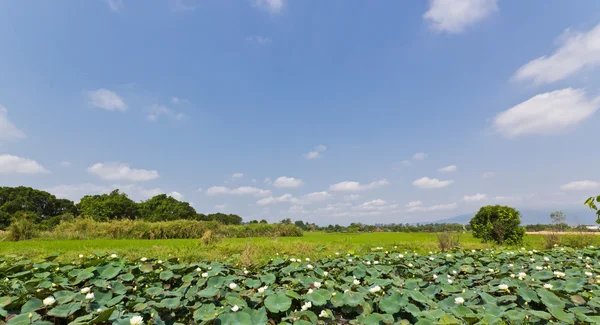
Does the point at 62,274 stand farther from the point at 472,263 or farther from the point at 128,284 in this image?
the point at 472,263

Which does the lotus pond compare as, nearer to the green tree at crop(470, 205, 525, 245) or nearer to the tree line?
the green tree at crop(470, 205, 525, 245)

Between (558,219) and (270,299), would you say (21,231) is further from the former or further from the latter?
(558,219)

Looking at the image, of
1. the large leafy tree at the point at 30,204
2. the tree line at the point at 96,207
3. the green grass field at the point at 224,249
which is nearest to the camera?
the green grass field at the point at 224,249

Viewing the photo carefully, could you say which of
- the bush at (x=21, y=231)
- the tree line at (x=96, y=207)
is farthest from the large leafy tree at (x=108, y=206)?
the bush at (x=21, y=231)

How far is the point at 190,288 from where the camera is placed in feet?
10.7

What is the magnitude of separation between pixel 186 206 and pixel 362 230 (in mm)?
28820

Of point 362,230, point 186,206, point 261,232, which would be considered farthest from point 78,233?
point 186,206

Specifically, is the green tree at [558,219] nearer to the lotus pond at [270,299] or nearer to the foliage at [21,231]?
the lotus pond at [270,299]

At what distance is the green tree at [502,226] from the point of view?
14.6 meters

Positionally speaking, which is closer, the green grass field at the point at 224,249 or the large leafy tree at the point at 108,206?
the green grass field at the point at 224,249

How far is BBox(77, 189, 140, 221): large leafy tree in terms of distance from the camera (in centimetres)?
4093

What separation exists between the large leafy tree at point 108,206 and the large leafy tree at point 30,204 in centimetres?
238

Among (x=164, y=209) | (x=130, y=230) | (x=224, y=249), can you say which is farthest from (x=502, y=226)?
(x=164, y=209)

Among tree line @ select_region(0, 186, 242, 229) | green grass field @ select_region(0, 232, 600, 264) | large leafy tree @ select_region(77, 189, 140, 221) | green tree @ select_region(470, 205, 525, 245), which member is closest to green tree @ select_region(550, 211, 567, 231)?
green tree @ select_region(470, 205, 525, 245)
